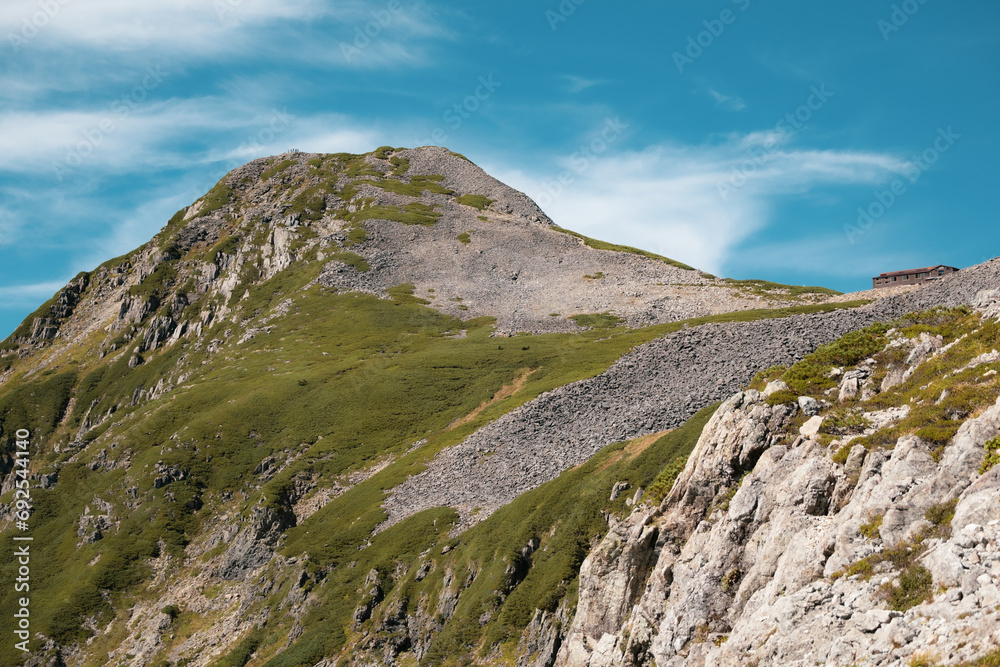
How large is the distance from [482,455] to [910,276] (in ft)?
277

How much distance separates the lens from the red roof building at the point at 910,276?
117 m

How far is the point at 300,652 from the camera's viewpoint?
55.5 m

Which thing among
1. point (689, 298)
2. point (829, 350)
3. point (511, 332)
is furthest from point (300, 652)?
point (689, 298)

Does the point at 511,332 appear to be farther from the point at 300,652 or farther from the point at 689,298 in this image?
the point at 300,652

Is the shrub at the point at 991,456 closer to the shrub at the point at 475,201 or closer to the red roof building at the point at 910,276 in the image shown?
the red roof building at the point at 910,276

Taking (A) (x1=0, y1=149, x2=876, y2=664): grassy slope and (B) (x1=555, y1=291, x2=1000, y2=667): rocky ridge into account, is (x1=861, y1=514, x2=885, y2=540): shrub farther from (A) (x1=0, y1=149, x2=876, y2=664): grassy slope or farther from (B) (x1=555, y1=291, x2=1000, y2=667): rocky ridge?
(A) (x1=0, y1=149, x2=876, y2=664): grassy slope

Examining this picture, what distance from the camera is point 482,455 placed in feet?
245

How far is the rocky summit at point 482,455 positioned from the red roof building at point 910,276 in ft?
29.7

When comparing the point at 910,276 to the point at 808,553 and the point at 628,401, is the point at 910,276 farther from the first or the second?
the point at 808,553

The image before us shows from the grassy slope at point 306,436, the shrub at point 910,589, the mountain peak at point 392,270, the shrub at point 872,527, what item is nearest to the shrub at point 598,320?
the mountain peak at point 392,270

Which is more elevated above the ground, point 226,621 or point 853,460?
point 853,460

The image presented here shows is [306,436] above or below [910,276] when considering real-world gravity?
below

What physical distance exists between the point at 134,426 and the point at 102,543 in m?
25.3

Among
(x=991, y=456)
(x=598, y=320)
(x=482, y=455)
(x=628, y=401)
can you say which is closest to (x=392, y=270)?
(x=598, y=320)
